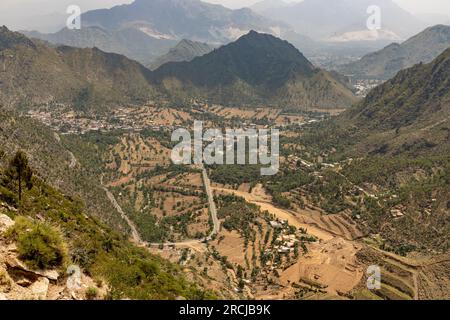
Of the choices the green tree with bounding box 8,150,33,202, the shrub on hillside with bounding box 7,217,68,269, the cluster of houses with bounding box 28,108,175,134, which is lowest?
the cluster of houses with bounding box 28,108,175,134

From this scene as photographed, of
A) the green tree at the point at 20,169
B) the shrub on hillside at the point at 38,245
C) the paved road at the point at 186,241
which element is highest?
the shrub on hillside at the point at 38,245

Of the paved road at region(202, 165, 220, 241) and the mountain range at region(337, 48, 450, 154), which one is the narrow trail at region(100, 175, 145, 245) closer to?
the paved road at region(202, 165, 220, 241)

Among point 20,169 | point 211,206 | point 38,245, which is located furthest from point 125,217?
point 38,245

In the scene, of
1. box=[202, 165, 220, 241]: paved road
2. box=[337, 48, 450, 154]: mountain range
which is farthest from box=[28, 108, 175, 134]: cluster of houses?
box=[337, 48, 450, 154]: mountain range

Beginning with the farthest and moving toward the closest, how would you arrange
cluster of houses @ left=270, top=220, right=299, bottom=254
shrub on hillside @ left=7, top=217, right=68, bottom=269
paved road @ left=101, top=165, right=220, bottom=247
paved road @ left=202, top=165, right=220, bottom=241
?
paved road @ left=202, top=165, right=220, bottom=241 → paved road @ left=101, top=165, right=220, bottom=247 → cluster of houses @ left=270, top=220, right=299, bottom=254 → shrub on hillside @ left=7, top=217, right=68, bottom=269

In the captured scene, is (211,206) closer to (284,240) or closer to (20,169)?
(284,240)

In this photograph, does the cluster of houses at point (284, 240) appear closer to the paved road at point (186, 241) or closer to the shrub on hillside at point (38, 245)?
the paved road at point (186, 241)

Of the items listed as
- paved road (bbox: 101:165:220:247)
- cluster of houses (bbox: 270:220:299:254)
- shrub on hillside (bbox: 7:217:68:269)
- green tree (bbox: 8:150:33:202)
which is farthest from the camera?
paved road (bbox: 101:165:220:247)

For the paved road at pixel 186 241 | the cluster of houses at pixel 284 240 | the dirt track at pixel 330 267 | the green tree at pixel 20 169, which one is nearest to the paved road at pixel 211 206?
the paved road at pixel 186 241
